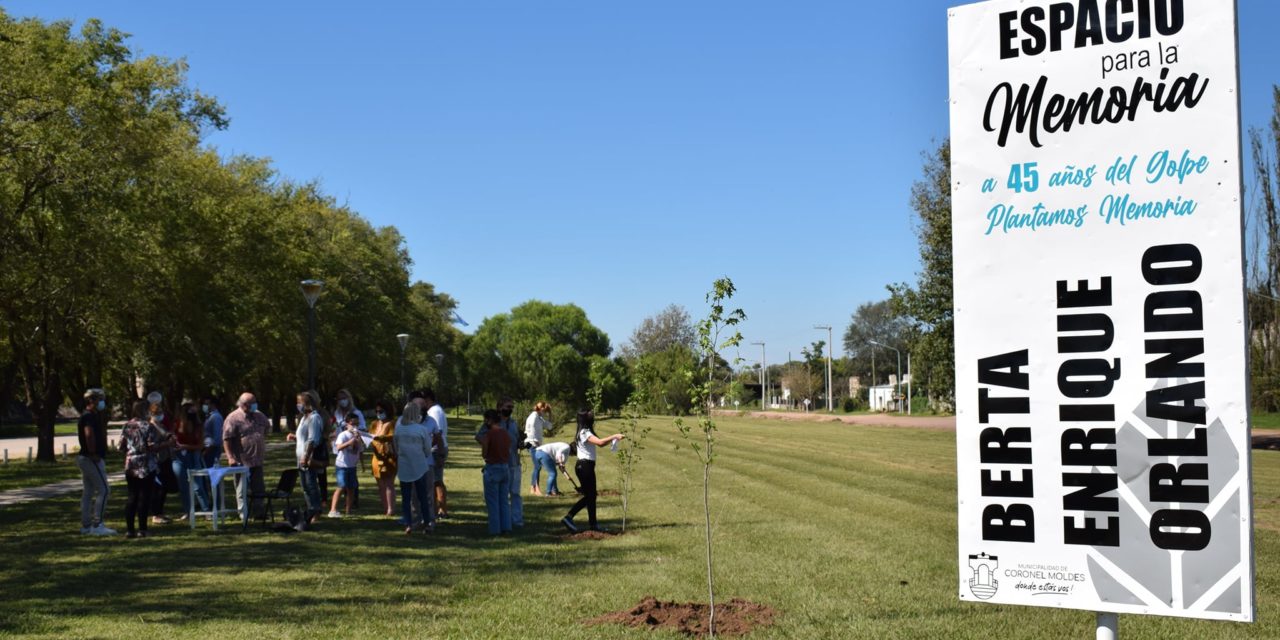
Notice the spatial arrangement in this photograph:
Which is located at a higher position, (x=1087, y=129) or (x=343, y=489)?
(x=1087, y=129)

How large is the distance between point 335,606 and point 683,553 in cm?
431

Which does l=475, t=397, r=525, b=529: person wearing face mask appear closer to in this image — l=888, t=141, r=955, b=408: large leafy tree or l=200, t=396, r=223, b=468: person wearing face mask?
l=200, t=396, r=223, b=468: person wearing face mask

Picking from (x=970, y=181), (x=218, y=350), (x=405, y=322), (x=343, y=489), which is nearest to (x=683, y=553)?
(x=343, y=489)

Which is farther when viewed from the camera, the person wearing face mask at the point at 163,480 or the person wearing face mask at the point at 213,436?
the person wearing face mask at the point at 213,436

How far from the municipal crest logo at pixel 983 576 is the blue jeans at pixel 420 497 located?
1053 centimetres

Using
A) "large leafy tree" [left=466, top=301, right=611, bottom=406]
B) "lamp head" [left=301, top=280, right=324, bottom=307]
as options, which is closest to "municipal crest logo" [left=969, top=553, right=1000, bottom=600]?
"lamp head" [left=301, top=280, right=324, bottom=307]

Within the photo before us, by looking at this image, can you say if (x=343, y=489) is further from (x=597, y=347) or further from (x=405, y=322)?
(x=597, y=347)

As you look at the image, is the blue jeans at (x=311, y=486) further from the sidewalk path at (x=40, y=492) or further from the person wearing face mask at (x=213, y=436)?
the sidewalk path at (x=40, y=492)

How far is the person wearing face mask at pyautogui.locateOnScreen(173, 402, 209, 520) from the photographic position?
55.4 feet

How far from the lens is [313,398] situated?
16891 millimetres

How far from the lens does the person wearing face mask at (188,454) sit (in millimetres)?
16875

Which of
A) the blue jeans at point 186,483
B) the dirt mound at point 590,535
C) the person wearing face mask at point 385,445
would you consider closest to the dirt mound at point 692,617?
the dirt mound at point 590,535

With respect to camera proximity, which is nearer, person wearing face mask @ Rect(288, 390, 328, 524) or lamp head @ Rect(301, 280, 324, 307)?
person wearing face mask @ Rect(288, 390, 328, 524)

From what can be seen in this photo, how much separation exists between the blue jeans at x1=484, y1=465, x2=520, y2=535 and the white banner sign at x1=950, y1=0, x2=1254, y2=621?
1012cm
